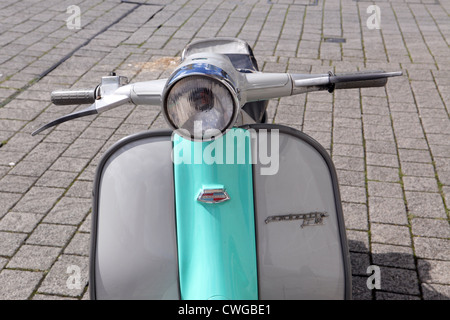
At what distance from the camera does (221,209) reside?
2.03 metres

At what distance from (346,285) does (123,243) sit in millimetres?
927

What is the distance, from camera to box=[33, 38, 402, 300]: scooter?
2.02 m

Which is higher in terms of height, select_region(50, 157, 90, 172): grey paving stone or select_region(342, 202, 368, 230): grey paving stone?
select_region(50, 157, 90, 172): grey paving stone

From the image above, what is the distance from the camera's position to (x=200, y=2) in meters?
8.66

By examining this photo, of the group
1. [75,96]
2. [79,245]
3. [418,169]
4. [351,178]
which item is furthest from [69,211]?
[418,169]

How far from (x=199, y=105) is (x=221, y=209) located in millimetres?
471

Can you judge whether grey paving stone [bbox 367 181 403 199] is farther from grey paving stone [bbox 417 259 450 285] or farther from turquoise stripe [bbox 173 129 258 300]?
turquoise stripe [bbox 173 129 258 300]

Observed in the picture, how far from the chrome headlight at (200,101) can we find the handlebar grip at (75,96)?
0.61 meters

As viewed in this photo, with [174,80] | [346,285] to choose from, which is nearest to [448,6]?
[346,285]

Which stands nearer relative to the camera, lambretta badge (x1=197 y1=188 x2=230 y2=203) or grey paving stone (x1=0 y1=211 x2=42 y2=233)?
lambretta badge (x1=197 y1=188 x2=230 y2=203)

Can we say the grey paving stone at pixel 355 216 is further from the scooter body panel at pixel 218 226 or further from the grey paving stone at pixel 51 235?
the grey paving stone at pixel 51 235

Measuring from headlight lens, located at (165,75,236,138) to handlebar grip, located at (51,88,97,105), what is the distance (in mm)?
616
